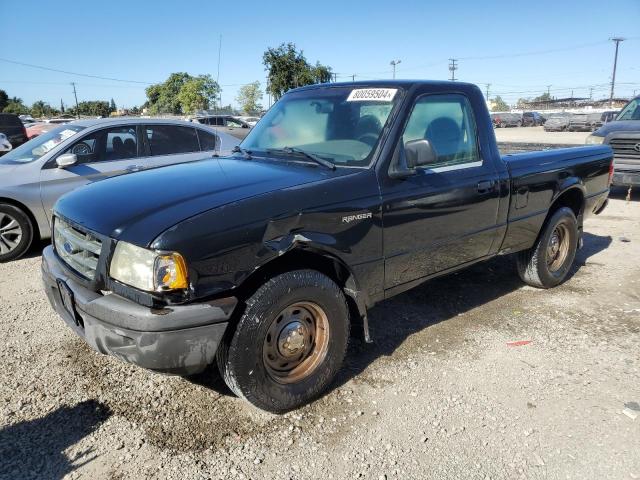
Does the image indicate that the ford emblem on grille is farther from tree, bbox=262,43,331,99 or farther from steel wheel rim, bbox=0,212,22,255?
tree, bbox=262,43,331,99

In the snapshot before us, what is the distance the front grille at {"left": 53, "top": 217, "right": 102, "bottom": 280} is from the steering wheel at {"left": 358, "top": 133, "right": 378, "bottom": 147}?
1772 mm

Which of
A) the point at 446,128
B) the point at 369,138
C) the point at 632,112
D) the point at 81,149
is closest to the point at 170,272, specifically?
the point at 369,138

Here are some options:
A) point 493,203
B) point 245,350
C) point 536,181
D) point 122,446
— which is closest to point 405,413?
point 245,350

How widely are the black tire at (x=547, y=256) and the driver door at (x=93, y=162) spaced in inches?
179

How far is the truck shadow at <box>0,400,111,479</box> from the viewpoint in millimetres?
2459

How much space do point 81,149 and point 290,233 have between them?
4.69 meters

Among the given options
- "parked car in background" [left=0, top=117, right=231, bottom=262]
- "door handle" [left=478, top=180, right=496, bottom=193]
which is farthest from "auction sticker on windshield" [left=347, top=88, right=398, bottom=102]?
"parked car in background" [left=0, top=117, right=231, bottom=262]

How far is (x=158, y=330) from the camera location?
2379 millimetres

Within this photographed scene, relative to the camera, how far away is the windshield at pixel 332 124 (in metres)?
3.37

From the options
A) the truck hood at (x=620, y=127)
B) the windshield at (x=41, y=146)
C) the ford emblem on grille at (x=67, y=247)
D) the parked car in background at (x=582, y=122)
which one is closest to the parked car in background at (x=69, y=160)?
the windshield at (x=41, y=146)

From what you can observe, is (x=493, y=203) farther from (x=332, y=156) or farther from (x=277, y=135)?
(x=277, y=135)

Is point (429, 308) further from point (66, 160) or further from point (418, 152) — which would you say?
point (66, 160)

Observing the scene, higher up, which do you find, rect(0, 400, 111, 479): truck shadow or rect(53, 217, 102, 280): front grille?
rect(53, 217, 102, 280): front grille

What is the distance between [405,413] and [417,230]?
121cm
